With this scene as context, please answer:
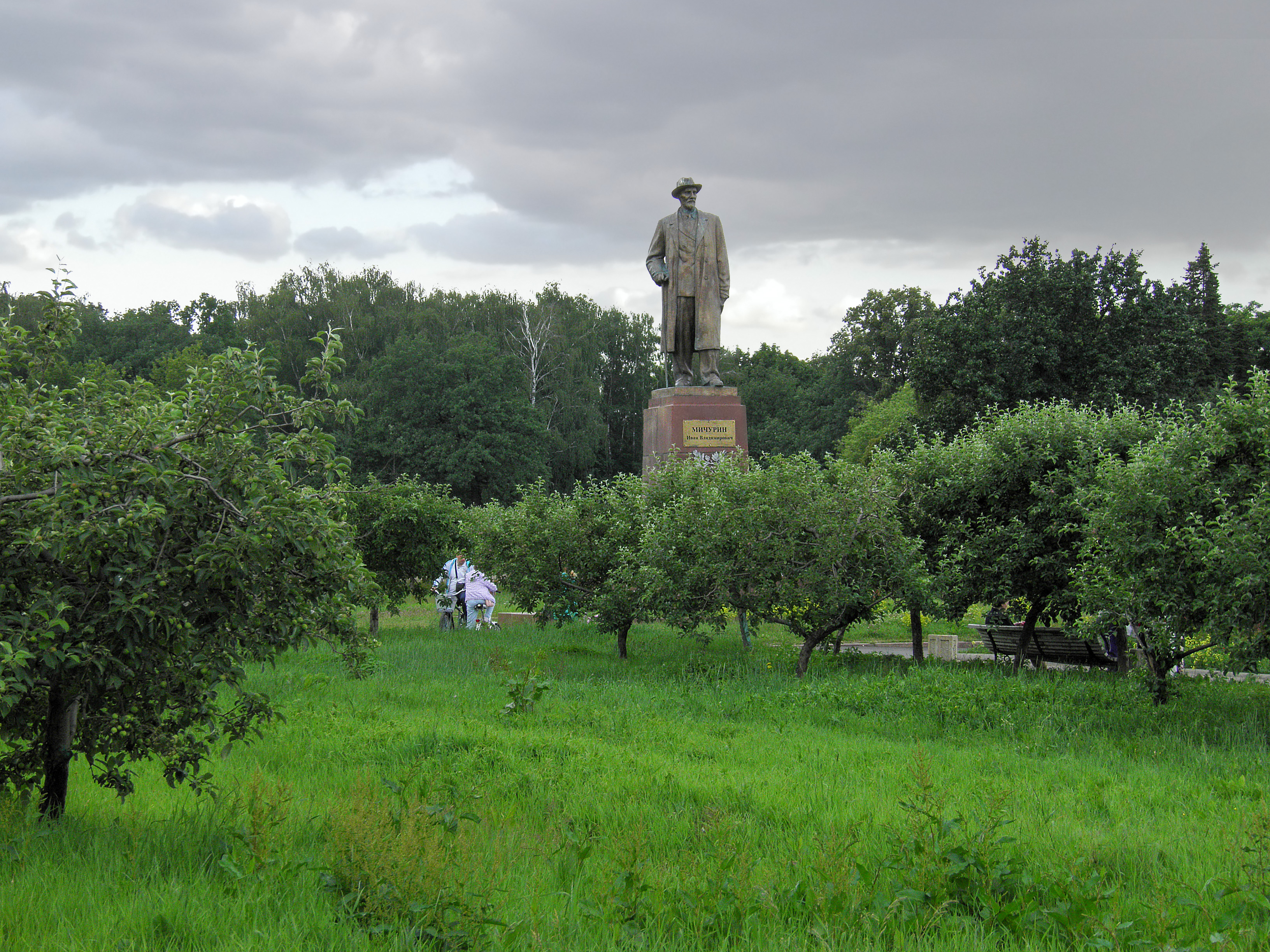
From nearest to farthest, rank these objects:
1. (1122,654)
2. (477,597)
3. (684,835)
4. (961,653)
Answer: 1. (684,835)
2. (1122,654)
3. (961,653)
4. (477,597)

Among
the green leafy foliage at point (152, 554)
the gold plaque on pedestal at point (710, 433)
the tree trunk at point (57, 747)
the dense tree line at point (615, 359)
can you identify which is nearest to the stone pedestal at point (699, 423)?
the gold plaque on pedestal at point (710, 433)

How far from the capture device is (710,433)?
1582 centimetres

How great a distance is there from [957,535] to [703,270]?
6863mm

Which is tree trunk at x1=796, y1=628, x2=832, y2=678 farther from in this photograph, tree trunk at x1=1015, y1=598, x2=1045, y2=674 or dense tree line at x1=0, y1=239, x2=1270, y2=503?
dense tree line at x1=0, y1=239, x2=1270, y2=503

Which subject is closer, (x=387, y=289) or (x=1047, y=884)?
(x=1047, y=884)

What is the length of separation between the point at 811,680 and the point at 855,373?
151 feet

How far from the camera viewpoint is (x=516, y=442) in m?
48.2

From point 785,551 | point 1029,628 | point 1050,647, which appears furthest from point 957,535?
point 785,551

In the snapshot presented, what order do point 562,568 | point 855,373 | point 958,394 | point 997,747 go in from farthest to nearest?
point 855,373 < point 958,394 < point 562,568 < point 997,747

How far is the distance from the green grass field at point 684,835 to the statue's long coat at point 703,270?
30.3ft

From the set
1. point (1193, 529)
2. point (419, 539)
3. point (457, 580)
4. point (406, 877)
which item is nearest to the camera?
point (406, 877)

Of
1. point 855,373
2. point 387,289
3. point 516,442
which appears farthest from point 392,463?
point 855,373

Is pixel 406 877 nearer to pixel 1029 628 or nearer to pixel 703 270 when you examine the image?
pixel 1029 628

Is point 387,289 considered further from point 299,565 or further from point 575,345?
point 299,565
